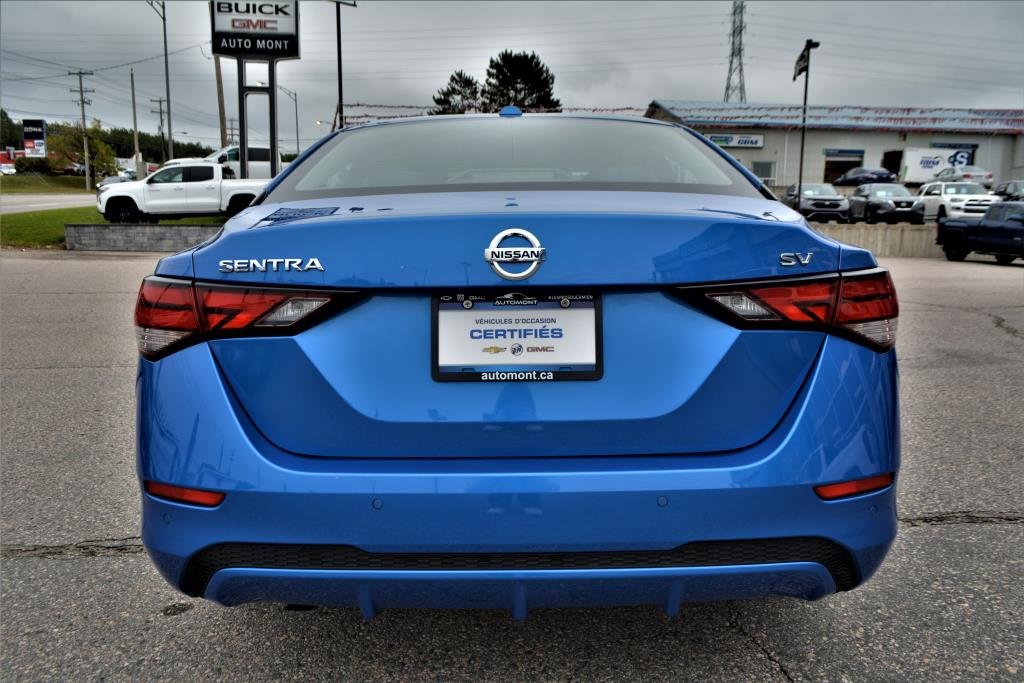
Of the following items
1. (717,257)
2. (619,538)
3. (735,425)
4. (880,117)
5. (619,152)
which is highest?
(880,117)

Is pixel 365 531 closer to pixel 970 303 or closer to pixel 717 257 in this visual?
pixel 717 257

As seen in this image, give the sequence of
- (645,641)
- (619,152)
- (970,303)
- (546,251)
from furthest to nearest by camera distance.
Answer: (970,303)
(619,152)
(645,641)
(546,251)

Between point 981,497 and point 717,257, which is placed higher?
point 717,257

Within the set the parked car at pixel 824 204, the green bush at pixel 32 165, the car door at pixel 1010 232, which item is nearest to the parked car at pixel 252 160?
the parked car at pixel 824 204

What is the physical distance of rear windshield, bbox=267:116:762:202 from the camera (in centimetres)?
230

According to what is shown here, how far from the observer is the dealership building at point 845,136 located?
144ft

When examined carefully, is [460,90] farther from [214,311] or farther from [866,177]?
[214,311]

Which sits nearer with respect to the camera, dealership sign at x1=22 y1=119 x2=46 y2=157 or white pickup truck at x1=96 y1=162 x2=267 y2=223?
white pickup truck at x1=96 y1=162 x2=267 y2=223

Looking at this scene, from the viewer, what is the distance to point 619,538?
170 centimetres

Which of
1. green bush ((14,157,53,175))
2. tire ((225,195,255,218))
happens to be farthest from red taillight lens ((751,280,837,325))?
green bush ((14,157,53,175))

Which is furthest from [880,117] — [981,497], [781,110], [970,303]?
[981,497]

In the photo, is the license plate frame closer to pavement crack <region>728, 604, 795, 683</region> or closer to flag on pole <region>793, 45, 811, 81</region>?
pavement crack <region>728, 604, 795, 683</region>

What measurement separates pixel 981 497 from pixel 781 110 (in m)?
45.9

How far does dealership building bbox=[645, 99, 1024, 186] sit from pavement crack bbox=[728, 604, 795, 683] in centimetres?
4315
